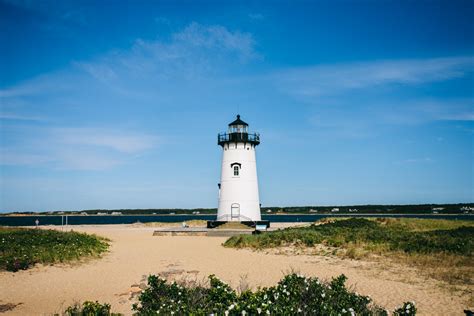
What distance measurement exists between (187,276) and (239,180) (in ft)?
65.2

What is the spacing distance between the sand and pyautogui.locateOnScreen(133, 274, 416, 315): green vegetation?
8.52 feet

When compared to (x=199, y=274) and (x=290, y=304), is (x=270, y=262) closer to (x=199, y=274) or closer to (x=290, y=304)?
(x=199, y=274)

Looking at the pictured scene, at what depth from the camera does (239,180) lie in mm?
34750

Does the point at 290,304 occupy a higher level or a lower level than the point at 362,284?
higher

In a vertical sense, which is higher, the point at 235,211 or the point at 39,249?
the point at 235,211

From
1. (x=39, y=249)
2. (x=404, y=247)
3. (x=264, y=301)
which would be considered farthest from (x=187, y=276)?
(x=404, y=247)

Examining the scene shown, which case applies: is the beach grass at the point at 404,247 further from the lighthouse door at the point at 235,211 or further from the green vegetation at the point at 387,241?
the lighthouse door at the point at 235,211

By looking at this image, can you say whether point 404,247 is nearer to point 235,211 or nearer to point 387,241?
point 387,241

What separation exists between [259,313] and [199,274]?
9.33m

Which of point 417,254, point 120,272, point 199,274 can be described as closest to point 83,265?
point 120,272

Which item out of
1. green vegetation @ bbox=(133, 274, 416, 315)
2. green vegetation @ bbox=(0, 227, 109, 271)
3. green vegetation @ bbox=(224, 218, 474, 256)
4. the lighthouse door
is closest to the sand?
green vegetation @ bbox=(0, 227, 109, 271)

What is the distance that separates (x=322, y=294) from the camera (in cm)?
841

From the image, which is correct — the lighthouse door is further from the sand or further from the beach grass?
the sand

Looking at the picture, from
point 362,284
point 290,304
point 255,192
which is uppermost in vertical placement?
point 255,192
